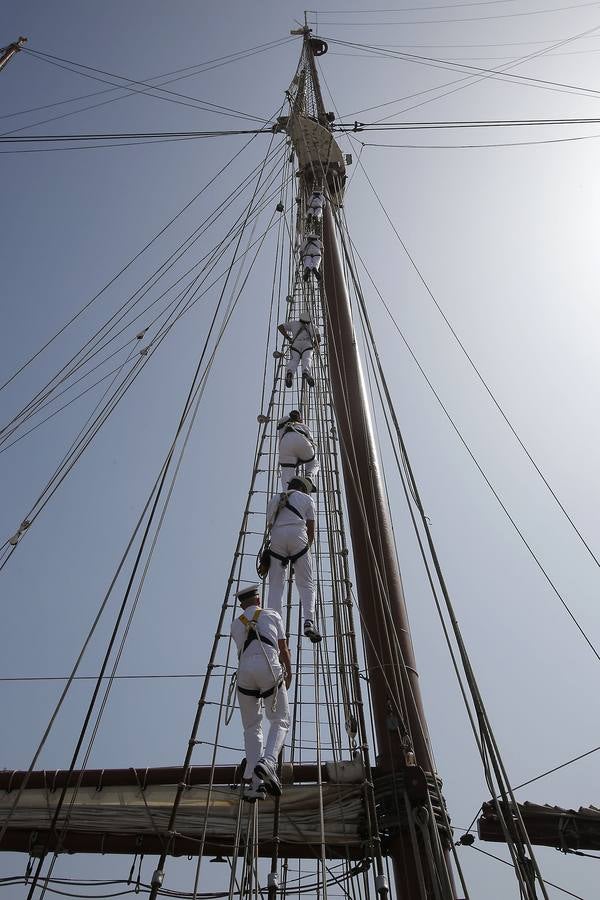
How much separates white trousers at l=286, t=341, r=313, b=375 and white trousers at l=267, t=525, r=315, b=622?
13.0 feet

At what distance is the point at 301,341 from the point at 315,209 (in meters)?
3.75

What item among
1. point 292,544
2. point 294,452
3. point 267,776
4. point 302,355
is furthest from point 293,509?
point 302,355

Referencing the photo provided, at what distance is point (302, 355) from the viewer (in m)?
9.08

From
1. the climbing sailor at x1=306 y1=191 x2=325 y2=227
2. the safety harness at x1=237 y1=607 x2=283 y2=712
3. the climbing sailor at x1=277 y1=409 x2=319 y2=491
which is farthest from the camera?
the climbing sailor at x1=306 y1=191 x2=325 y2=227

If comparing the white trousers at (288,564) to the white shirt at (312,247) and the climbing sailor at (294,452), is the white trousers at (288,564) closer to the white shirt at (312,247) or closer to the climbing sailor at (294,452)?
the climbing sailor at (294,452)

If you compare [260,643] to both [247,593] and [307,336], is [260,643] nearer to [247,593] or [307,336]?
[247,593]

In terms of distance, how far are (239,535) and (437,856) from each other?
3.16 metres

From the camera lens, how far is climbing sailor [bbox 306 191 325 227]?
456 inches

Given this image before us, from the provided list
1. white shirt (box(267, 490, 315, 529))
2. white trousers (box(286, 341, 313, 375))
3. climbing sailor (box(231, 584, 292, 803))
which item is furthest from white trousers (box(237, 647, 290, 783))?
white trousers (box(286, 341, 313, 375))

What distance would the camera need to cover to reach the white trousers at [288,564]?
17.2 ft

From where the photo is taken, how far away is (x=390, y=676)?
5086 mm

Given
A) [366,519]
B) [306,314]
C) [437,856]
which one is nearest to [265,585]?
[366,519]

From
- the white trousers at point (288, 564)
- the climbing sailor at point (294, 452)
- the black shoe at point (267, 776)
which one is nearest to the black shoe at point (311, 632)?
the white trousers at point (288, 564)

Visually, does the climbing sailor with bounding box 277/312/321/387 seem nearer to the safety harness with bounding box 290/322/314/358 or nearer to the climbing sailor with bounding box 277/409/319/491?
the safety harness with bounding box 290/322/314/358
